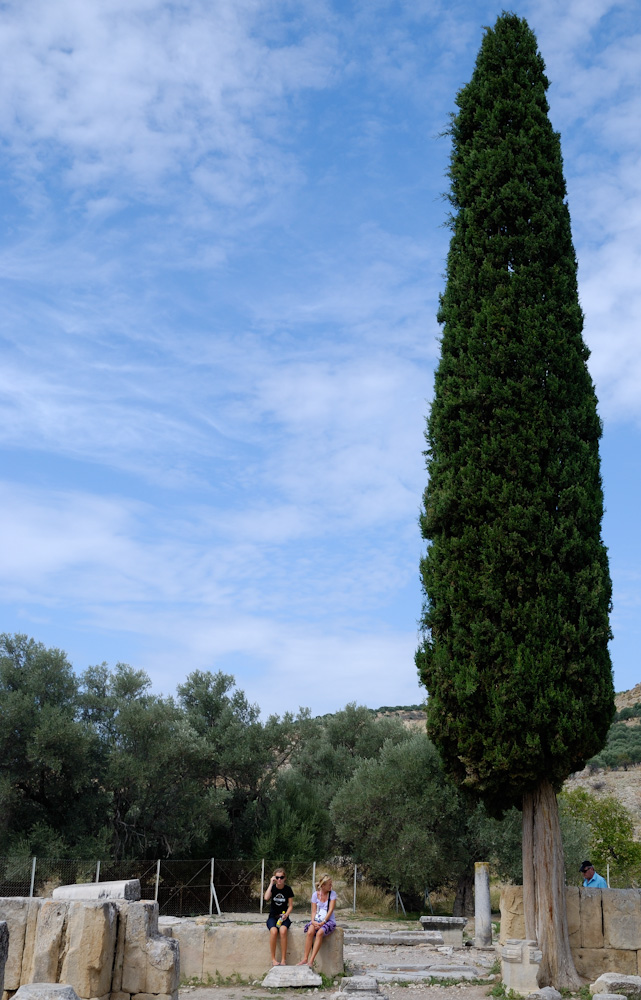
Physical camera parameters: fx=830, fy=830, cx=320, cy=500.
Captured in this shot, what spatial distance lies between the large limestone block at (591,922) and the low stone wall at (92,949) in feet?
22.7

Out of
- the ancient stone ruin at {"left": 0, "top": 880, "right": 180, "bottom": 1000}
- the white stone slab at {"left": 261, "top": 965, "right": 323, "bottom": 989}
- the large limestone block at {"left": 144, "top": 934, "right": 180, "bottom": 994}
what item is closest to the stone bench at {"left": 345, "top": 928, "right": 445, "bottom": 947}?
Answer: the white stone slab at {"left": 261, "top": 965, "right": 323, "bottom": 989}

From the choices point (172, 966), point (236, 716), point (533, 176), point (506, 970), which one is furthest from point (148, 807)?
point (533, 176)

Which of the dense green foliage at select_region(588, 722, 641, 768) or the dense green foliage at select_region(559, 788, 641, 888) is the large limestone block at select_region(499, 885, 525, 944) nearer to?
the dense green foliage at select_region(559, 788, 641, 888)

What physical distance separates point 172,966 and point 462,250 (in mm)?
11557

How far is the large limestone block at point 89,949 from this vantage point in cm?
748

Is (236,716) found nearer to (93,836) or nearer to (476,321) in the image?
(93,836)

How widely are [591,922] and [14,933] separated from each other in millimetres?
8393

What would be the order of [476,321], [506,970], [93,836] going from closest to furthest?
[506,970] < [476,321] < [93,836]

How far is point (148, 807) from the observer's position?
23656 mm

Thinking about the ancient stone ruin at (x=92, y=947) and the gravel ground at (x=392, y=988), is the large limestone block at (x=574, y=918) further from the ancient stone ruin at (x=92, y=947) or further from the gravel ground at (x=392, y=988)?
the ancient stone ruin at (x=92, y=947)

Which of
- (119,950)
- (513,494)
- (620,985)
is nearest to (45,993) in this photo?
(119,950)

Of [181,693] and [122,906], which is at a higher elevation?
[181,693]

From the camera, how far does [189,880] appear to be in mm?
22906

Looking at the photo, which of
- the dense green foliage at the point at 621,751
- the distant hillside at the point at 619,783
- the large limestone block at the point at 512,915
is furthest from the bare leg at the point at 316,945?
the dense green foliage at the point at 621,751
